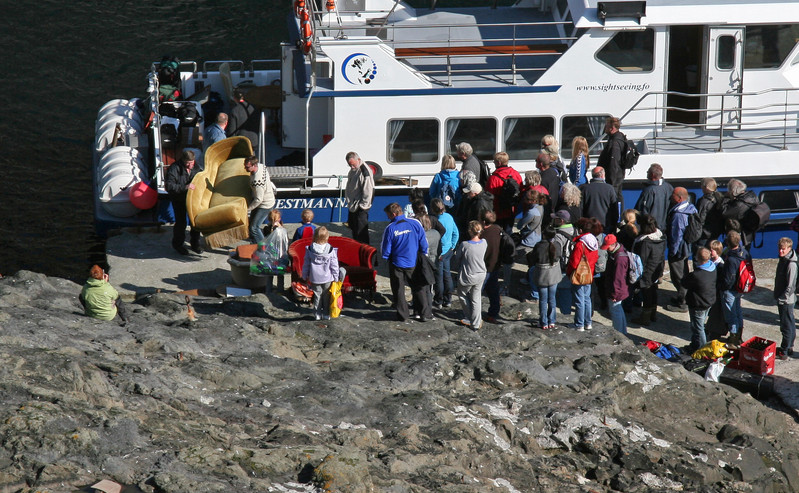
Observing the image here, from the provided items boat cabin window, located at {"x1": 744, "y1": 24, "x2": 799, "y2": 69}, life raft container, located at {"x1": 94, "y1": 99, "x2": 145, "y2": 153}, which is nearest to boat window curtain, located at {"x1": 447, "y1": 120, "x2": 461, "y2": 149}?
boat cabin window, located at {"x1": 744, "y1": 24, "x2": 799, "y2": 69}

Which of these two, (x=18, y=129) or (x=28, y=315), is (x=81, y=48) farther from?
(x=28, y=315)

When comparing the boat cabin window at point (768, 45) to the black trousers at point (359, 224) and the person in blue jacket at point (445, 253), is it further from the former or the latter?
the black trousers at point (359, 224)

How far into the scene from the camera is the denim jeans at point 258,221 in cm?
1473

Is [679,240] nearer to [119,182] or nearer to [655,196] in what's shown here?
[655,196]

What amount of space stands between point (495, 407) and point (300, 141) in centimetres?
765

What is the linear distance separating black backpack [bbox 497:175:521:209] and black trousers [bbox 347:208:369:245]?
1956 mm

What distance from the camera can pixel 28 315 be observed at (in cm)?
1098

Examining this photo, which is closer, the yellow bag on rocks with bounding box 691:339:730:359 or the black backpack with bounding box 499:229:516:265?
the black backpack with bounding box 499:229:516:265

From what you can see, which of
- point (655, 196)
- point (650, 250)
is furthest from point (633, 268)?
point (655, 196)

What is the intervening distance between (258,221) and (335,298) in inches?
112

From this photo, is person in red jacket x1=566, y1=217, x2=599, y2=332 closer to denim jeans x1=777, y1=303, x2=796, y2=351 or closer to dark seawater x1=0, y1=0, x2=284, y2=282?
denim jeans x1=777, y1=303, x2=796, y2=351

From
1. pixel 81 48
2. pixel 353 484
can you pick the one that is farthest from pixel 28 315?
pixel 81 48

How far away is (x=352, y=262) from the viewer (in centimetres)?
1369

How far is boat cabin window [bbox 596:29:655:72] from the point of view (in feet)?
50.8
